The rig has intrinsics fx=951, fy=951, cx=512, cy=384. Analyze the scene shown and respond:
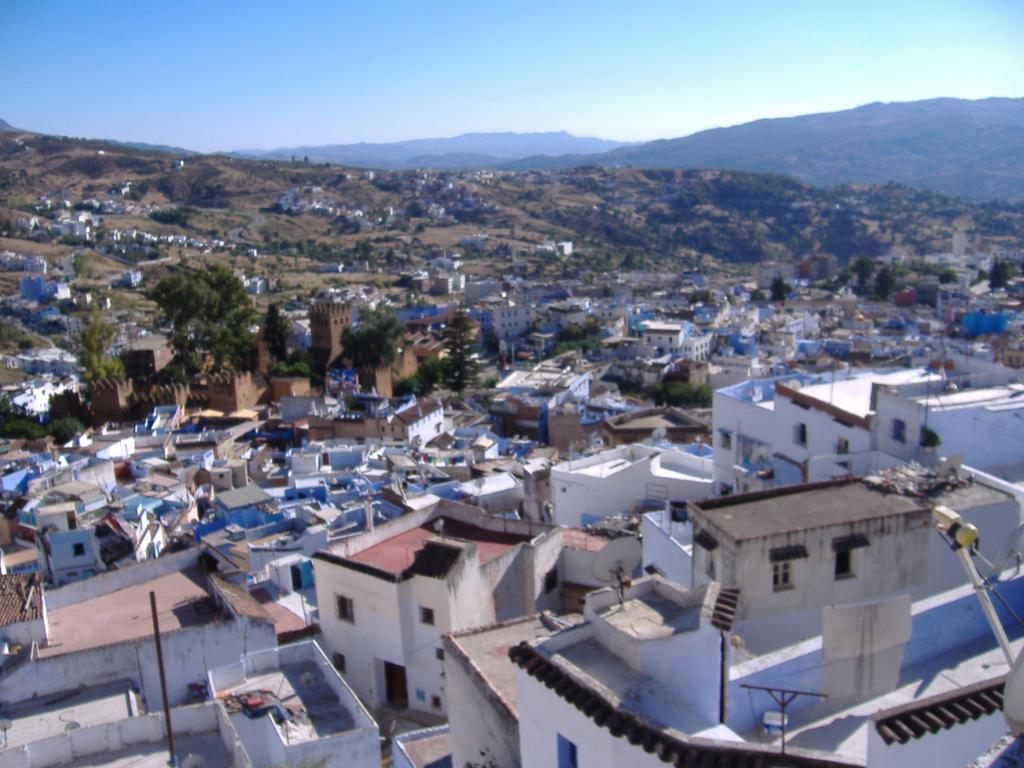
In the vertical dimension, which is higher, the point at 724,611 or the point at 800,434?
the point at 724,611

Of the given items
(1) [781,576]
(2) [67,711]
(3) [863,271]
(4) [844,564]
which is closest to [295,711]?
(2) [67,711]

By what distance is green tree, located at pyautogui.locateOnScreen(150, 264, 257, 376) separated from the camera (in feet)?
86.7

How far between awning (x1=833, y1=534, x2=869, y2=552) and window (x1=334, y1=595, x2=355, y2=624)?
412cm

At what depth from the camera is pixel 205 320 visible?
27.0m

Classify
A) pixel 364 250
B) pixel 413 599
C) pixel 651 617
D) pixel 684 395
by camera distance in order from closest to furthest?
pixel 651 617, pixel 413 599, pixel 684 395, pixel 364 250

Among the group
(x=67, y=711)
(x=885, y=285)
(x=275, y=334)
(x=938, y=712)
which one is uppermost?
(x=938, y=712)

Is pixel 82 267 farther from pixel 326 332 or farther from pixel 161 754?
pixel 161 754

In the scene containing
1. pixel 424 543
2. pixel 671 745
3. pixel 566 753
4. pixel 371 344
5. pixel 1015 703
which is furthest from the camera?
pixel 371 344

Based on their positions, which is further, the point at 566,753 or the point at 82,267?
the point at 82,267

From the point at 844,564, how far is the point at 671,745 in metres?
3.04

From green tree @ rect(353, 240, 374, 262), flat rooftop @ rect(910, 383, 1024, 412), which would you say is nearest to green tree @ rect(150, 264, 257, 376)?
flat rooftop @ rect(910, 383, 1024, 412)

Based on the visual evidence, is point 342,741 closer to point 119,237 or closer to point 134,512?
point 134,512

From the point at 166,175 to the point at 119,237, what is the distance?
2948 cm

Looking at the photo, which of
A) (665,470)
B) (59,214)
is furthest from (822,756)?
(59,214)
